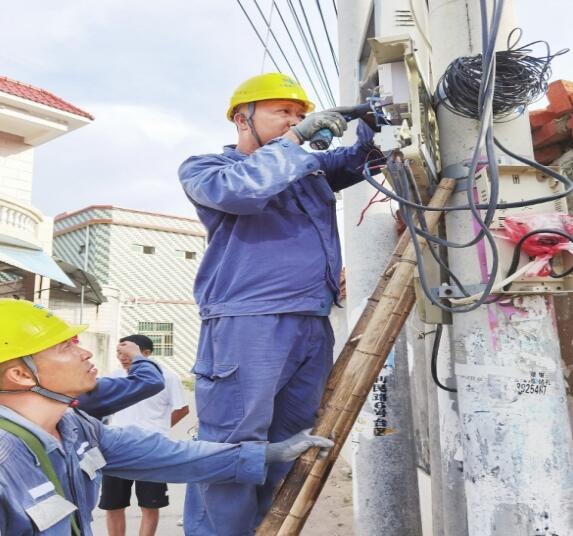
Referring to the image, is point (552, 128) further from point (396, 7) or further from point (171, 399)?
point (171, 399)

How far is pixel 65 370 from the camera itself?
83.5 inches

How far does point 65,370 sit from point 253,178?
3.32 feet

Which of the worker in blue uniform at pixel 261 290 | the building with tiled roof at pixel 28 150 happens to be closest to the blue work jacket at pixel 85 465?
the worker in blue uniform at pixel 261 290

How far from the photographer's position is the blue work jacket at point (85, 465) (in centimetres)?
175

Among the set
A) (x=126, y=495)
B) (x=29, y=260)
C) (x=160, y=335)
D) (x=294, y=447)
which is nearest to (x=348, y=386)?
(x=294, y=447)

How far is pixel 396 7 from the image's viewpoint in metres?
2.33

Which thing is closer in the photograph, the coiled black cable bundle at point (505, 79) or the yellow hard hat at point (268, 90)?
the coiled black cable bundle at point (505, 79)

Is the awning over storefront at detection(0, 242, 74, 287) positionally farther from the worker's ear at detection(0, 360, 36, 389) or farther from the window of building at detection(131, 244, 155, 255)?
the window of building at detection(131, 244, 155, 255)

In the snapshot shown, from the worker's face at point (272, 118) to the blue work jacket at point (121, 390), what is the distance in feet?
4.24

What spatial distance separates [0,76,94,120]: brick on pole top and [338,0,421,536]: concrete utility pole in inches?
395

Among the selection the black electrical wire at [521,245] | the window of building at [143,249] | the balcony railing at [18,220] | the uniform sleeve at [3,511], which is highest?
the window of building at [143,249]

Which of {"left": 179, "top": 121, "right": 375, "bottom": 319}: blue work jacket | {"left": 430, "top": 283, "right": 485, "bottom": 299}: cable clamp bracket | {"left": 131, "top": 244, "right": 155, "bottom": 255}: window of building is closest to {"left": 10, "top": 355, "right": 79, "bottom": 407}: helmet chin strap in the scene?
{"left": 179, "top": 121, "right": 375, "bottom": 319}: blue work jacket

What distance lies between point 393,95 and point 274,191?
1.71ft

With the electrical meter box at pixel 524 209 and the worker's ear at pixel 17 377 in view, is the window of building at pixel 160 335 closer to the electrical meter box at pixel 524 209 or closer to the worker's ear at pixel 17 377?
the worker's ear at pixel 17 377
